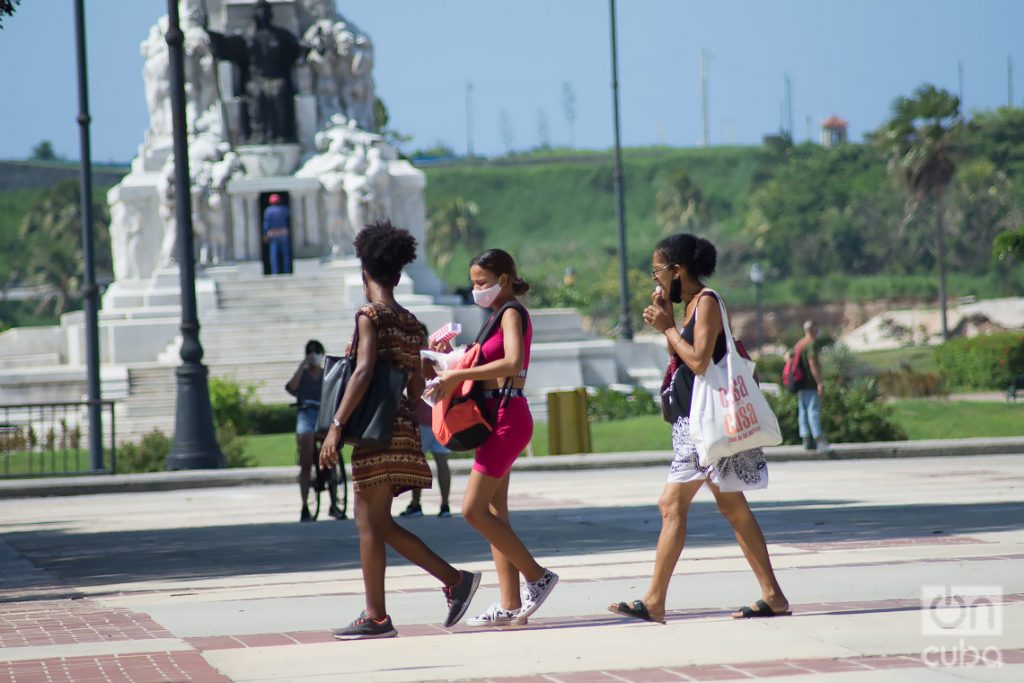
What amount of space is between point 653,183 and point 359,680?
138 metres

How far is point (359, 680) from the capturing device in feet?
21.9

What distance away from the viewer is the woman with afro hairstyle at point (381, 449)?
25.2ft

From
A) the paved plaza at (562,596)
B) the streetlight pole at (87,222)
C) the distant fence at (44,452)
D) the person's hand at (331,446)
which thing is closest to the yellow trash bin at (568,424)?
the distant fence at (44,452)

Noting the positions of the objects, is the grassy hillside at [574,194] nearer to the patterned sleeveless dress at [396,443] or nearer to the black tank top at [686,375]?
the black tank top at [686,375]

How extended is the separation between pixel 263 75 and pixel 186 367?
73.9 feet

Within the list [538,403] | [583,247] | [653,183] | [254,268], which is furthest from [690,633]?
[653,183]

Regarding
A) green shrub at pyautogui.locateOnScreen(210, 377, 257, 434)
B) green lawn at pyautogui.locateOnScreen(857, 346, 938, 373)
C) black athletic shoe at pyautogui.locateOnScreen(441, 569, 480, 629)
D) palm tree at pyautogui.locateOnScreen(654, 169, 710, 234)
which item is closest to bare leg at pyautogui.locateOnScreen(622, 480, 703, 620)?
black athletic shoe at pyautogui.locateOnScreen(441, 569, 480, 629)

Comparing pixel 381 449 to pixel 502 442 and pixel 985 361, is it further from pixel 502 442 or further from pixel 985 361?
pixel 985 361

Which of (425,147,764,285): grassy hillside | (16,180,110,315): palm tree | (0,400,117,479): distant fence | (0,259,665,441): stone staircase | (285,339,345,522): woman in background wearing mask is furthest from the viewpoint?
(425,147,764,285): grassy hillside

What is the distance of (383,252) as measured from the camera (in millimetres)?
7914

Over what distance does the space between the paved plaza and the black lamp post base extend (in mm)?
5669

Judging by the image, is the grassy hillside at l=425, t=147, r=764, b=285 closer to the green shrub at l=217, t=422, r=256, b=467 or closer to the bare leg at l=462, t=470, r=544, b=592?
the green shrub at l=217, t=422, r=256, b=467

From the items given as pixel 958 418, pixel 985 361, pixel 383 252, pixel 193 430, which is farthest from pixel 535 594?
pixel 985 361

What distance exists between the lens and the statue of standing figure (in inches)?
1725
